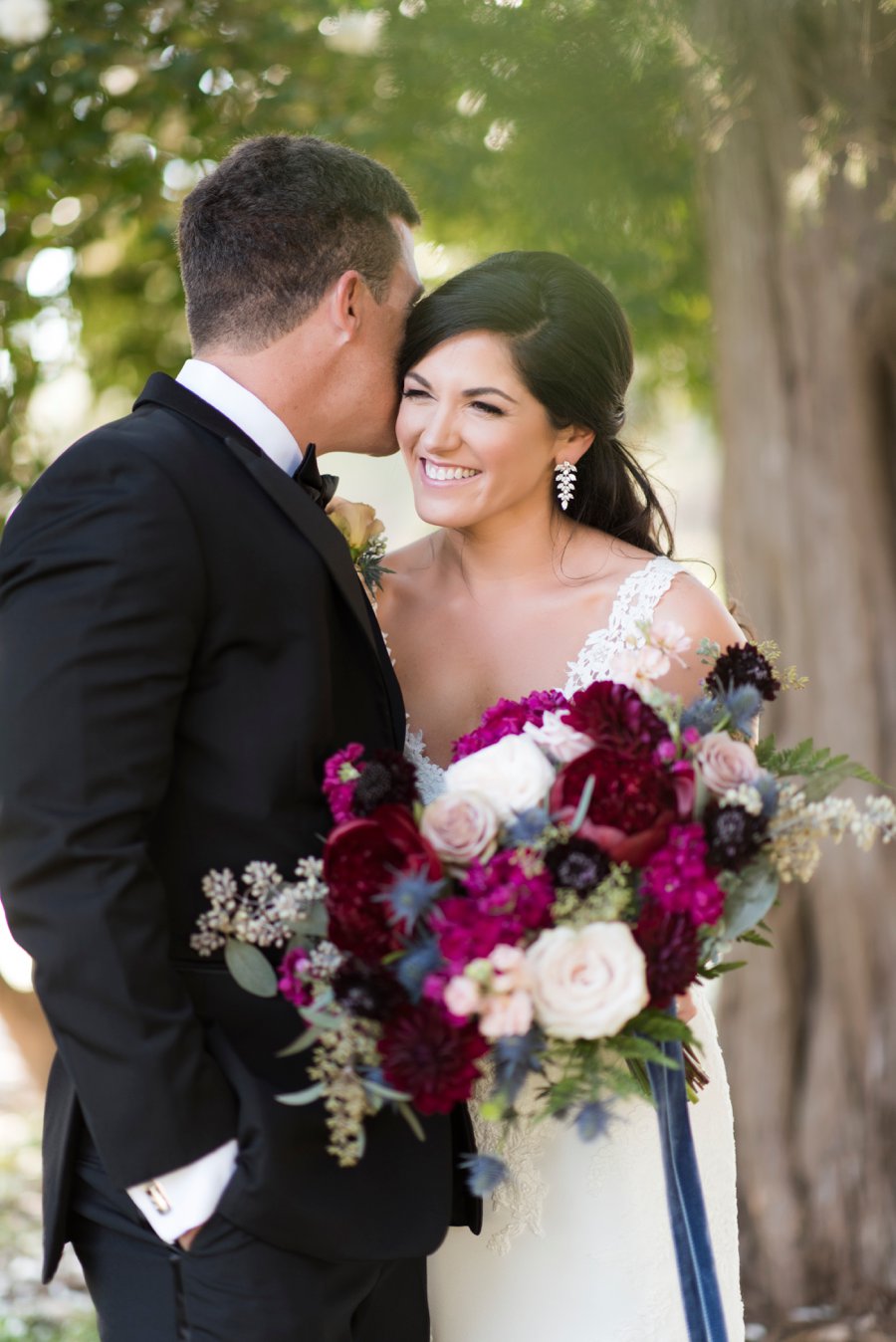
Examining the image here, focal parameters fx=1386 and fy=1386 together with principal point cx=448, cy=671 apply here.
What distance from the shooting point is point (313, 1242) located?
1.96 meters

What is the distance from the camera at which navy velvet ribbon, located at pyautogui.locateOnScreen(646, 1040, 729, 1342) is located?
6.72 feet

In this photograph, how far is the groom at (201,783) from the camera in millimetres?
1858

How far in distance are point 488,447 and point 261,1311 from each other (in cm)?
161

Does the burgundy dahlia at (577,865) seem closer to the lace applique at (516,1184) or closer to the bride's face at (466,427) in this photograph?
the lace applique at (516,1184)

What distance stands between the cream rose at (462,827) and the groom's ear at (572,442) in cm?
127

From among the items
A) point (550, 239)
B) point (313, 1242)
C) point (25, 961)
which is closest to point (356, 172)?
point (313, 1242)

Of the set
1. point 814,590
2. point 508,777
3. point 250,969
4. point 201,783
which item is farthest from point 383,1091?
point 814,590

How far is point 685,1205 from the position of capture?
82.4 inches

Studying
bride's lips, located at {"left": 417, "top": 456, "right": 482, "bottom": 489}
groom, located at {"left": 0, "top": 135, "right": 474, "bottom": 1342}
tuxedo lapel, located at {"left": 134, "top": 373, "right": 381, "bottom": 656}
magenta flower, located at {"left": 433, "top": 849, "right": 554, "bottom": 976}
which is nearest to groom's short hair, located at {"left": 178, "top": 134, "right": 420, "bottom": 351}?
groom, located at {"left": 0, "top": 135, "right": 474, "bottom": 1342}

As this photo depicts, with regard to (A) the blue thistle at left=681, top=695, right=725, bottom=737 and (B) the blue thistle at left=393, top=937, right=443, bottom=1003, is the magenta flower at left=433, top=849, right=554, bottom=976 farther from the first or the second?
(A) the blue thistle at left=681, top=695, right=725, bottom=737

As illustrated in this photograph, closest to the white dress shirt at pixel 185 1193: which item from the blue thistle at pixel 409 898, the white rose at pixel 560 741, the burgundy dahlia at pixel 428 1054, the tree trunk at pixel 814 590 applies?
the burgundy dahlia at pixel 428 1054

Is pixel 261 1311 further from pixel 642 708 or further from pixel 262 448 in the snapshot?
pixel 262 448

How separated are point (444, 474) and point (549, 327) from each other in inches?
14.5

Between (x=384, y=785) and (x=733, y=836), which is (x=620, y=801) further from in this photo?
(x=384, y=785)
